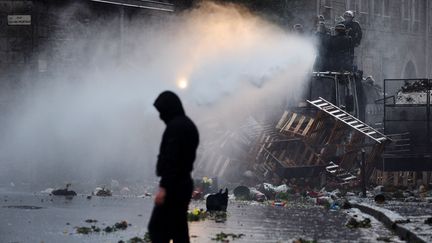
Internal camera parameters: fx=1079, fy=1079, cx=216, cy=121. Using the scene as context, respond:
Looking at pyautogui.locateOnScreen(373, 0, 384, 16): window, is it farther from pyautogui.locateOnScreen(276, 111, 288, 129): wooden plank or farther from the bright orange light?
pyautogui.locateOnScreen(276, 111, 288, 129): wooden plank

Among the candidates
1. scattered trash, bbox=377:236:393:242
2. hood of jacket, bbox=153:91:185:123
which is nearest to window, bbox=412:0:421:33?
scattered trash, bbox=377:236:393:242

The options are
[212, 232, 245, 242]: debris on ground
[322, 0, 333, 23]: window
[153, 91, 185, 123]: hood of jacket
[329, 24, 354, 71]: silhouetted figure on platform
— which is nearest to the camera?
[153, 91, 185, 123]: hood of jacket

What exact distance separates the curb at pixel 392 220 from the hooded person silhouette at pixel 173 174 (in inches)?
144

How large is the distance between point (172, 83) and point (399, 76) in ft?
96.9

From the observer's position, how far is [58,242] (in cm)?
1218

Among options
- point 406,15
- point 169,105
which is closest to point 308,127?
point 169,105

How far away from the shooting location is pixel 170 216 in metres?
Result: 9.16

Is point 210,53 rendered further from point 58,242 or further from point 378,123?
point 58,242

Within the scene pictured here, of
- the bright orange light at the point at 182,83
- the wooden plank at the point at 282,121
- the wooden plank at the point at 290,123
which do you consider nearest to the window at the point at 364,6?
the bright orange light at the point at 182,83

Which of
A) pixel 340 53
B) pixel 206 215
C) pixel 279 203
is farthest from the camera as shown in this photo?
pixel 340 53

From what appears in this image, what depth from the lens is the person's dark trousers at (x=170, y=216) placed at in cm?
913

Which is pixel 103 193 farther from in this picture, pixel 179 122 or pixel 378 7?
pixel 378 7

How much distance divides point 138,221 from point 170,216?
5.74 metres

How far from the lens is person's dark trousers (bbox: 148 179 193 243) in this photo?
9.13 meters
